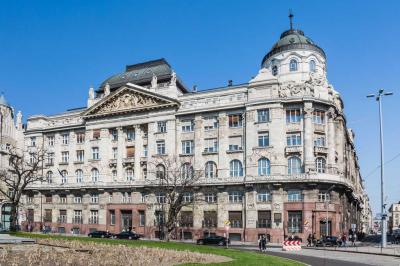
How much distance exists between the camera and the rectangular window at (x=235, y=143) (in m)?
71.6

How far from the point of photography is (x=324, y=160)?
67.9 metres

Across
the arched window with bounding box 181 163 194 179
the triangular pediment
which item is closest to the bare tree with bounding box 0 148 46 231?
the triangular pediment

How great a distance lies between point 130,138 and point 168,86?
1153 centimetres

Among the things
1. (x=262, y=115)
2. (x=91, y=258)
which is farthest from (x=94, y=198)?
(x=91, y=258)

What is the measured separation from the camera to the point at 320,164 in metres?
67.6

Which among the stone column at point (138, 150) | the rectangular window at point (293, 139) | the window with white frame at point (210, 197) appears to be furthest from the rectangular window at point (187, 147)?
the rectangular window at point (293, 139)

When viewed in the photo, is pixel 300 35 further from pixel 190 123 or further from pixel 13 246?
pixel 13 246

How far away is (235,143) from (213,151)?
3777 millimetres

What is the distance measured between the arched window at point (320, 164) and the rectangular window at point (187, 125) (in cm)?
2060

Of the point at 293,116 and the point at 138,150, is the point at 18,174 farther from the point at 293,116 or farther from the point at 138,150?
the point at 293,116

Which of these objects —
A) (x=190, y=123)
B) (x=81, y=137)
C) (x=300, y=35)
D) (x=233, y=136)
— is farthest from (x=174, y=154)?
(x=300, y=35)

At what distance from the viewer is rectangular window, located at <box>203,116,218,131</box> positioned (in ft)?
242

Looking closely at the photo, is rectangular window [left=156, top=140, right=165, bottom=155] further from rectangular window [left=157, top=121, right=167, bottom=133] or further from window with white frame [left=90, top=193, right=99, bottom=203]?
window with white frame [left=90, top=193, right=99, bottom=203]

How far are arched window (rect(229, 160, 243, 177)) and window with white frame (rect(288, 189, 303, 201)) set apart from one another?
829 centimetres
